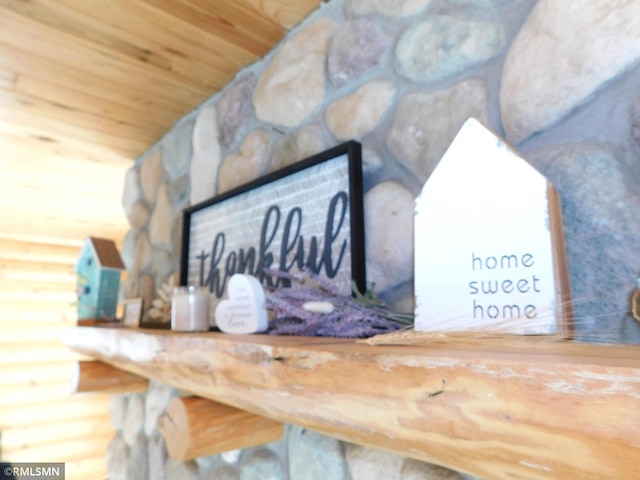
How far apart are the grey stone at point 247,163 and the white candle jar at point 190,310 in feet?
1.24

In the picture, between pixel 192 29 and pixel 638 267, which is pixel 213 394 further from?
pixel 192 29

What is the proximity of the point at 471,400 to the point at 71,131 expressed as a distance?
6.00 ft

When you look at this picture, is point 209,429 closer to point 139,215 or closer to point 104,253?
point 104,253

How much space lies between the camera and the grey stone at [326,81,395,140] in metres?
0.87

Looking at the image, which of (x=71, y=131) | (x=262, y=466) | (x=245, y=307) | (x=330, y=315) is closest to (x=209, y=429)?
(x=262, y=466)

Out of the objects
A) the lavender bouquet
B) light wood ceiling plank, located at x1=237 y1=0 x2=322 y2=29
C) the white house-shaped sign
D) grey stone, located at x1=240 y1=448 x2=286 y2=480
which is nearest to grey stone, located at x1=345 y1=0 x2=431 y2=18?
light wood ceiling plank, located at x1=237 y1=0 x2=322 y2=29

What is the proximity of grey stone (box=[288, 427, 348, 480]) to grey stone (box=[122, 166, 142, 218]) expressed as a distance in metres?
1.39

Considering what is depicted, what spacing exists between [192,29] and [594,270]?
3.48 feet

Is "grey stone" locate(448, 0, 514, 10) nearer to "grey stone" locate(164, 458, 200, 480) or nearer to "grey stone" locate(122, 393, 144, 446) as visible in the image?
"grey stone" locate(164, 458, 200, 480)

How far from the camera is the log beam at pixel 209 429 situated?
87cm

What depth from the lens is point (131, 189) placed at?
201 cm

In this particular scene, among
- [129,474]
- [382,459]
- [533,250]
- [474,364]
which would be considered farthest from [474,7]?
[129,474]

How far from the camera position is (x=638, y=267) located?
53 centimetres

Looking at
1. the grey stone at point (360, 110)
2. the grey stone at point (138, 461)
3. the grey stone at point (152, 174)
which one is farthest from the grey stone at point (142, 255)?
the grey stone at point (360, 110)
